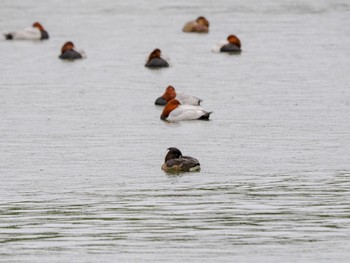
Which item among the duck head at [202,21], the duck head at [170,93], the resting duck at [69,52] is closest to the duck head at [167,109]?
the duck head at [170,93]

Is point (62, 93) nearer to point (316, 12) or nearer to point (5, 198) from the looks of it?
point (5, 198)

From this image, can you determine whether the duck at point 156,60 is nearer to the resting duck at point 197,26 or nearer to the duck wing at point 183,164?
the resting duck at point 197,26

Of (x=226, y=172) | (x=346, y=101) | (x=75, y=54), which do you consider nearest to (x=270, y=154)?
(x=226, y=172)

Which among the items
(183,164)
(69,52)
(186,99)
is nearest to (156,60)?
(69,52)

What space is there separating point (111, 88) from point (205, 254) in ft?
65.3

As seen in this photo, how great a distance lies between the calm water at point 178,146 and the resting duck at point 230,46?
0.38 metres

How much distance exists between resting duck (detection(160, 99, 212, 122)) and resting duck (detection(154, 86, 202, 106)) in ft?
5.33

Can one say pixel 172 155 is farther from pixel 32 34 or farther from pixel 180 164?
pixel 32 34

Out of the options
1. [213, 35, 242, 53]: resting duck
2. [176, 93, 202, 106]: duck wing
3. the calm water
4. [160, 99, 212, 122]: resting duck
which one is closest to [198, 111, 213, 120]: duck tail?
[160, 99, 212, 122]: resting duck

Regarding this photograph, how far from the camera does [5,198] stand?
20250mm

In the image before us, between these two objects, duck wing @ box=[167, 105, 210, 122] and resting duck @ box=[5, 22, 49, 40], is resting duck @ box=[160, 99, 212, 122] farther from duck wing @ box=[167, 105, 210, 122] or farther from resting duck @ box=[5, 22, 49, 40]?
resting duck @ box=[5, 22, 49, 40]

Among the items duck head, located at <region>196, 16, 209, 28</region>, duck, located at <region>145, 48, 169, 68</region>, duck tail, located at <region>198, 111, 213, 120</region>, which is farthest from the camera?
duck head, located at <region>196, 16, 209, 28</region>

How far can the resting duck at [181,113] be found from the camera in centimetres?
2983

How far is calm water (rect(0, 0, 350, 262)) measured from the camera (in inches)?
662
